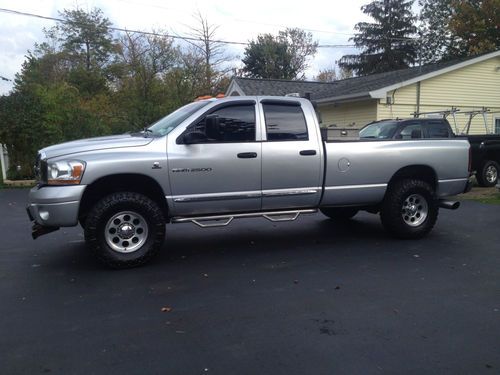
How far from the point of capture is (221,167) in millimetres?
5703

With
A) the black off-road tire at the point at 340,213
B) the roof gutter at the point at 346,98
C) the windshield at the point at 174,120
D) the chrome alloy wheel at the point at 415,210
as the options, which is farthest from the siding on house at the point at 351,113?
the windshield at the point at 174,120

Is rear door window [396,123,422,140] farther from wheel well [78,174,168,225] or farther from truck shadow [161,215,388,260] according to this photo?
wheel well [78,174,168,225]

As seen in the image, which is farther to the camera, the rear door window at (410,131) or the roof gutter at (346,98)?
the roof gutter at (346,98)

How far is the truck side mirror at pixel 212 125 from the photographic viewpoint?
5535 millimetres

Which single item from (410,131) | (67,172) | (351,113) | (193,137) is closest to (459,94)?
(351,113)

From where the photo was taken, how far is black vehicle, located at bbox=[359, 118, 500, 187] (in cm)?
1129

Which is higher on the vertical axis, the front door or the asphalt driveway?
the front door

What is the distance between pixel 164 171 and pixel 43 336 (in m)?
2.33

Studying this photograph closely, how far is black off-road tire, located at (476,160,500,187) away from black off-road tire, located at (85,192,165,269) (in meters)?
10.4

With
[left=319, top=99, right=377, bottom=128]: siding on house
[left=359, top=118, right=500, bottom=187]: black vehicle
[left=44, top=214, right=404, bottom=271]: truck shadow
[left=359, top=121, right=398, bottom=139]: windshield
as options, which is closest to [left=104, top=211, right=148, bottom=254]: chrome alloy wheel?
[left=44, top=214, right=404, bottom=271]: truck shadow

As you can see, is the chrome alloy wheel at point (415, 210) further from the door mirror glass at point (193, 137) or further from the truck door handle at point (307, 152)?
the door mirror glass at point (193, 137)

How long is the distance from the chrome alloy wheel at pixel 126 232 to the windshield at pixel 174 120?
1.09 m

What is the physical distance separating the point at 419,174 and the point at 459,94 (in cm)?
1457

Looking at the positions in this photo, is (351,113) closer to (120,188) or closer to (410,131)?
(410,131)
